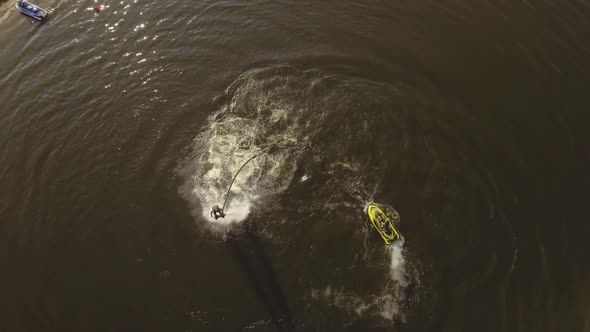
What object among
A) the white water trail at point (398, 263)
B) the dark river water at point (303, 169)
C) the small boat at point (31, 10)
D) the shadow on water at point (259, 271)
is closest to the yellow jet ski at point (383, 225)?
the white water trail at point (398, 263)

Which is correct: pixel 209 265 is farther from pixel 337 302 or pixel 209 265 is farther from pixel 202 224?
pixel 337 302

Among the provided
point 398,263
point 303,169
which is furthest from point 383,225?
point 303,169

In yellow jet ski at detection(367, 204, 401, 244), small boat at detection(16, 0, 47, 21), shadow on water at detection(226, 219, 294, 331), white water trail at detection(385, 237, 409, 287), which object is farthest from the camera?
small boat at detection(16, 0, 47, 21)

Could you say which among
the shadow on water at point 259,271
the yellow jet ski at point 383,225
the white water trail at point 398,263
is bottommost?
the shadow on water at point 259,271

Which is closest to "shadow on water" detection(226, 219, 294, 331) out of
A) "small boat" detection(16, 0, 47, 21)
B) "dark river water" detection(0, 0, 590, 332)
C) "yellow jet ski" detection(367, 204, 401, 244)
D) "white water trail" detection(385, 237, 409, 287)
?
"dark river water" detection(0, 0, 590, 332)

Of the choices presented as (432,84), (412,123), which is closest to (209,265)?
(412,123)

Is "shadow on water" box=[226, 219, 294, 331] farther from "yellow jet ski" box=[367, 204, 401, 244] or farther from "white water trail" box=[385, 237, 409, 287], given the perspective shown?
"yellow jet ski" box=[367, 204, 401, 244]

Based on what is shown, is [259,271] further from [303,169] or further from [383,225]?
[383,225]

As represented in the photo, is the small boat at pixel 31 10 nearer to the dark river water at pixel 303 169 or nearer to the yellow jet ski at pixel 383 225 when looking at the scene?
the dark river water at pixel 303 169
